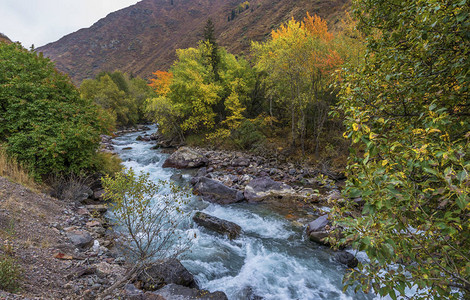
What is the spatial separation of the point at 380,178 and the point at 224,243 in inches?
274

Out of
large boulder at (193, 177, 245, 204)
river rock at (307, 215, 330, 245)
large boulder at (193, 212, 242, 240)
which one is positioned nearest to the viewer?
river rock at (307, 215, 330, 245)

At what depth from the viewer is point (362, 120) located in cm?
218

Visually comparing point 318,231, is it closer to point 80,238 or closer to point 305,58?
point 80,238

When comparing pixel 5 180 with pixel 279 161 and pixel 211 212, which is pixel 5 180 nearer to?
pixel 211 212

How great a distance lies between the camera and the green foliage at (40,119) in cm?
836

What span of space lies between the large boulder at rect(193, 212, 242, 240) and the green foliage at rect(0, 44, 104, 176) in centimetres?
569

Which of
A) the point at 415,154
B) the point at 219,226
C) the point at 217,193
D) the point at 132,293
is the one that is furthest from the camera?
the point at 217,193

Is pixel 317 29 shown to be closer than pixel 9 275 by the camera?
No

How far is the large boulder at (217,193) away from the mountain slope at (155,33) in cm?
5478

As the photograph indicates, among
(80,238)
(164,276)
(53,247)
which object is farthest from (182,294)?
(80,238)

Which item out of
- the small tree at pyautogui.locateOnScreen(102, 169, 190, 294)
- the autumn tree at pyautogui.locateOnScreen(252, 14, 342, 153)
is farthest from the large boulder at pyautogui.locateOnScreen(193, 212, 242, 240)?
the autumn tree at pyautogui.locateOnScreen(252, 14, 342, 153)

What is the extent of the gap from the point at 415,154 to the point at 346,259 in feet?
21.1

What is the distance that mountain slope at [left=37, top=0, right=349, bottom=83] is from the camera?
215ft

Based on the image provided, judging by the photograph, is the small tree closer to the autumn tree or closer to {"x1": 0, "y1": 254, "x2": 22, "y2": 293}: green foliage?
{"x1": 0, "y1": 254, "x2": 22, "y2": 293}: green foliage
